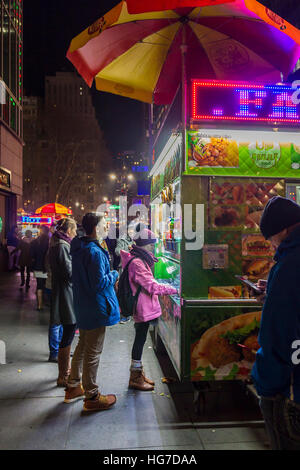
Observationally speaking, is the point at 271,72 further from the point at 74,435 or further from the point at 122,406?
the point at 74,435

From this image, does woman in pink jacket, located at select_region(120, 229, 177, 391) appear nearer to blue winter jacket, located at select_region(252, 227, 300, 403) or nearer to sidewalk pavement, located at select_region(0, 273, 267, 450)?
sidewalk pavement, located at select_region(0, 273, 267, 450)

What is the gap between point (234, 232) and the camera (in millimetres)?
4137

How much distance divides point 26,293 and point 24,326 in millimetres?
4575

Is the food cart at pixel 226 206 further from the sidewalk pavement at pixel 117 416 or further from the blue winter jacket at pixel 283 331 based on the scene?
the blue winter jacket at pixel 283 331

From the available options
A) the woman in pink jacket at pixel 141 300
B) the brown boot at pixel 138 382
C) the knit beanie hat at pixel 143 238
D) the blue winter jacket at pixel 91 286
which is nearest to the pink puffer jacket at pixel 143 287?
the woman in pink jacket at pixel 141 300

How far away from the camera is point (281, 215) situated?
213cm

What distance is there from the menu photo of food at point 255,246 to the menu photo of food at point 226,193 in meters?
0.46

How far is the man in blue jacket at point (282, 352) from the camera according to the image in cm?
191

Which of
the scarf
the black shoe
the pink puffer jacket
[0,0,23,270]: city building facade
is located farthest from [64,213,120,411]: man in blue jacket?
[0,0,23,270]: city building facade

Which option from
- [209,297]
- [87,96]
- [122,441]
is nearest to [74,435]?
[122,441]

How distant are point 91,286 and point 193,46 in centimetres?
384

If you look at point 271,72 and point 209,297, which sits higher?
point 271,72

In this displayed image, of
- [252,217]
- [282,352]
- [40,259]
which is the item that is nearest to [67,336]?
[252,217]

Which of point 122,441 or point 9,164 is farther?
point 9,164
